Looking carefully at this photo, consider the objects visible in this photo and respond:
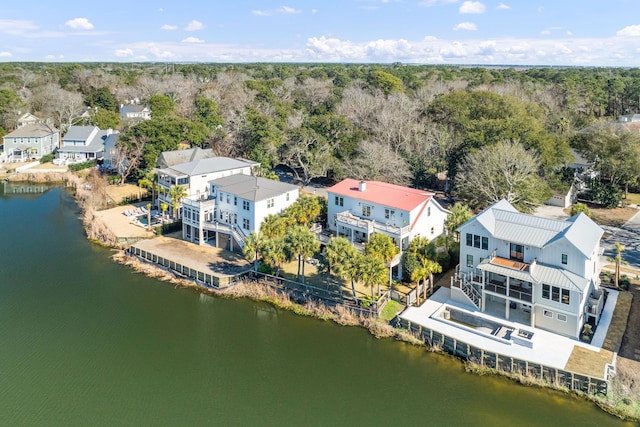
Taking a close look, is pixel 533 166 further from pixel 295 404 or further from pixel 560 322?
pixel 295 404

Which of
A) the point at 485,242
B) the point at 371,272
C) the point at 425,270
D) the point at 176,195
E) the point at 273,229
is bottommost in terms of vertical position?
the point at 425,270

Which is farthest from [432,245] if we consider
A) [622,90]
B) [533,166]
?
[622,90]

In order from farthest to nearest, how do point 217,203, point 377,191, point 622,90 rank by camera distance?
point 622,90 → point 217,203 → point 377,191

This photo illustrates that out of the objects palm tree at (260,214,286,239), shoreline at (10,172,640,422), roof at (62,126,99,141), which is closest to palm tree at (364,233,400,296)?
shoreline at (10,172,640,422)

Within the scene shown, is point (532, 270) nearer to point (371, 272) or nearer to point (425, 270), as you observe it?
point (425, 270)

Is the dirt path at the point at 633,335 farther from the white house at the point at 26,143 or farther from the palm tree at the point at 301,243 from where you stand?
the white house at the point at 26,143

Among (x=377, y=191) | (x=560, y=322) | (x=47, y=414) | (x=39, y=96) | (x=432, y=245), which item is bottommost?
(x=47, y=414)

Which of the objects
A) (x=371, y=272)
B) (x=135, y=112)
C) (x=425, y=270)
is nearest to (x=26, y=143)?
(x=135, y=112)
